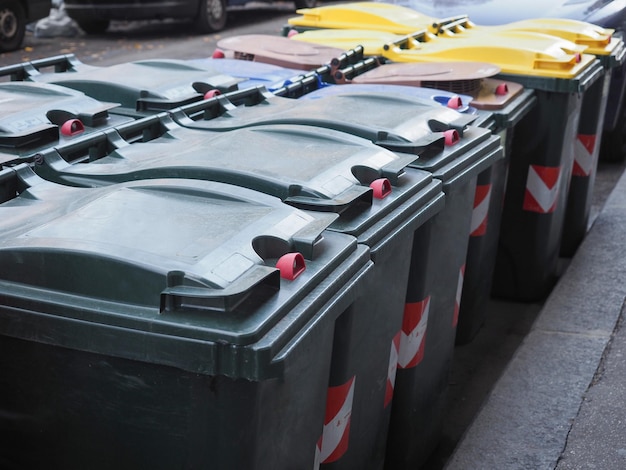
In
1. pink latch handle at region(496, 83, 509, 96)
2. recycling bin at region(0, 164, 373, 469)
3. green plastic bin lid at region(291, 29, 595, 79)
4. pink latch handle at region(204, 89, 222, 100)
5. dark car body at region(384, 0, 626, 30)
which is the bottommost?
recycling bin at region(0, 164, 373, 469)

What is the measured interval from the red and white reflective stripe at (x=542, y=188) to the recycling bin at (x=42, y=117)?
7.60 ft

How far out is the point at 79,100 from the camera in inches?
128

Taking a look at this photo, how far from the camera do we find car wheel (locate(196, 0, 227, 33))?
13.7 meters

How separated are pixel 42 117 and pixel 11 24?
9656mm

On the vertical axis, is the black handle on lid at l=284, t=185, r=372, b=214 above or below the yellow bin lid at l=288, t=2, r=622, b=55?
below

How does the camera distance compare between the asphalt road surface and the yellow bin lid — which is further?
the asphalt road surface

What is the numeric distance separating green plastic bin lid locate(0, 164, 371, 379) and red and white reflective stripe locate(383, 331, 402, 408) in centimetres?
69

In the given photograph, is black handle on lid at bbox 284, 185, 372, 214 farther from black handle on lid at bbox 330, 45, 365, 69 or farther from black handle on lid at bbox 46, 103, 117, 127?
black handle on lid at bbox 330, 45, 365, 69

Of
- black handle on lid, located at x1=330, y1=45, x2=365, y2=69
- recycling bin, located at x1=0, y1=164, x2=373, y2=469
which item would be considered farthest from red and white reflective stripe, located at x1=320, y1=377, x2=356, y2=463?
black handle on lid, located at x1=330, y1=45, x2=365, y2=69

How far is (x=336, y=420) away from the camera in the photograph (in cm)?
253

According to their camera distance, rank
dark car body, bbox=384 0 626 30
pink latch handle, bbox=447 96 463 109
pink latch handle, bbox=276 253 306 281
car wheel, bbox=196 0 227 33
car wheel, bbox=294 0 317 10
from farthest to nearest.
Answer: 1. car wheel, bbox=294 0 317 10
2. car wheel, bbox=196 0 227 33
3. dark car body, bbox=384 0 626 30
4. pink latch handle, bbox=447 96 463 109
5. pink latch handle, bbox=276 253 306 281

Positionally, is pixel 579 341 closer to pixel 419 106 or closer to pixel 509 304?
pixel 509 304

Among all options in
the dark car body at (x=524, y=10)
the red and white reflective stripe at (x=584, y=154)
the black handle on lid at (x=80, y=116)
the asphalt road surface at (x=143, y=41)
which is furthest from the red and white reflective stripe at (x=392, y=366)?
the asphalt road surface at (x=143, y=41)

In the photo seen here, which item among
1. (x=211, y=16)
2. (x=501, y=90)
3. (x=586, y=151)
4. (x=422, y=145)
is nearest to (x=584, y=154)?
(x=586, y=151)
